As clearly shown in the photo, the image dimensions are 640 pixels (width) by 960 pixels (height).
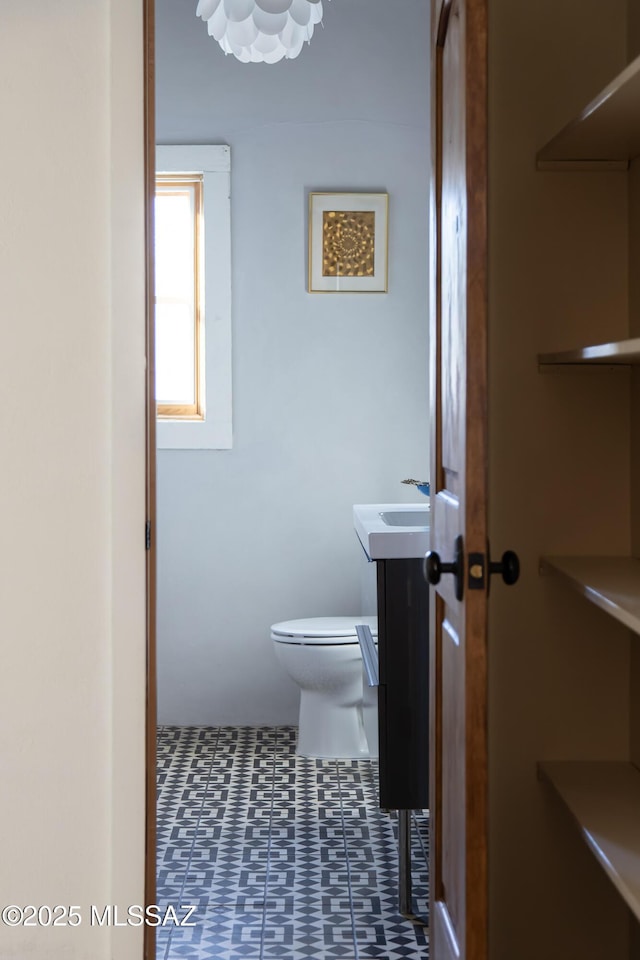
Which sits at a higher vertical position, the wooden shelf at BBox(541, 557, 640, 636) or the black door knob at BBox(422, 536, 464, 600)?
the black door knob at BBox(422, 536, 464, 600)

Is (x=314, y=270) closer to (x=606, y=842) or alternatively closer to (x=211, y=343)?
(x=211, y=343)

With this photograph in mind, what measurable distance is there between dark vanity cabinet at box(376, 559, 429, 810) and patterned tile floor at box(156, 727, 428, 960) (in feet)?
1.07

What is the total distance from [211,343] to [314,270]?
52 cm

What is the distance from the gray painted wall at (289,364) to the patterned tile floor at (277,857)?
1.68 ft

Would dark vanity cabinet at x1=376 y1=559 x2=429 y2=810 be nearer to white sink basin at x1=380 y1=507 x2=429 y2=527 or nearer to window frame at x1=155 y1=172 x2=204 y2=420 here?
white sink basin at x1=380 y1=507 x2=429 y2=527

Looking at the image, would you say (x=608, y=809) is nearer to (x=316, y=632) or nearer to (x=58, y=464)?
(x=58, y=464)

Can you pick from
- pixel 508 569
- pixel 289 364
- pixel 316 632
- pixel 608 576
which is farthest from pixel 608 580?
pixel 289 364

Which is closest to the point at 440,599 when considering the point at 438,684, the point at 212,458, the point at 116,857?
the point at 438,684

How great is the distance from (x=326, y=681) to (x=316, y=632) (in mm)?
186

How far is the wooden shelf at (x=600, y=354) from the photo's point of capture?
1.50 m

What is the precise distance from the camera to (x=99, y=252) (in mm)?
1839

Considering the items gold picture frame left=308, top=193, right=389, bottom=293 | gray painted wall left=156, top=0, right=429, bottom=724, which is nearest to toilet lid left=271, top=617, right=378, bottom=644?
gray painted wall left=156, top=0, right=429, bottom=724

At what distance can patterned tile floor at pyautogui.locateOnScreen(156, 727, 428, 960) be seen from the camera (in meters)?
2.51

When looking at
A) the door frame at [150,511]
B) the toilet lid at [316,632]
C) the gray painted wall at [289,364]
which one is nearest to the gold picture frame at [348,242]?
the gray painted wall at [289,364]
